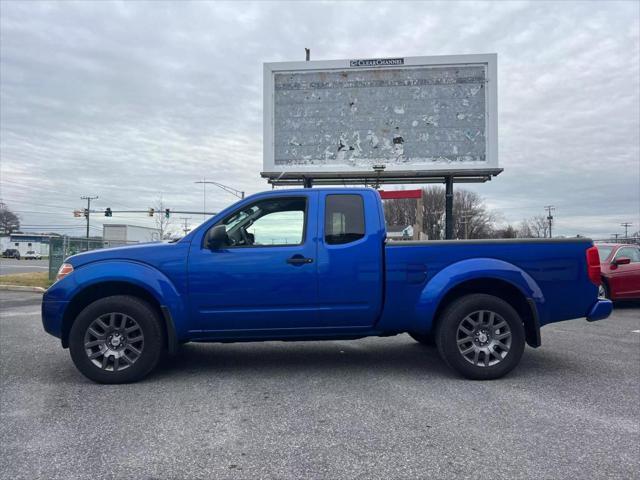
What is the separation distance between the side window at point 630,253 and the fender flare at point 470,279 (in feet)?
24.9

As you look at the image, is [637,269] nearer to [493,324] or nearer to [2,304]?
[493,324]

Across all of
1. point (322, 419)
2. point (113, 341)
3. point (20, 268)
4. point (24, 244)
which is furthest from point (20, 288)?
point (24, 244)

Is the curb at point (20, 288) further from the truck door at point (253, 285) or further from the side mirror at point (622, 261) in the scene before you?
the side mirror at point (622, 261)

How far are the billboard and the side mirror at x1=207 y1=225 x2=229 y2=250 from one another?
41.2ft

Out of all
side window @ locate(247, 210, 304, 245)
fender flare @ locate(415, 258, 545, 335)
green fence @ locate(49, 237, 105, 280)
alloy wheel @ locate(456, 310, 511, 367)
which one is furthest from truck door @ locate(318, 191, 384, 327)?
green fence @ locate(49, 237, 105, 280)

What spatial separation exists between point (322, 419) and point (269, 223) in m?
2.08

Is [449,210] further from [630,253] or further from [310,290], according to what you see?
[310,290]

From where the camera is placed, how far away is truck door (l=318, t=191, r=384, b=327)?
4898mm

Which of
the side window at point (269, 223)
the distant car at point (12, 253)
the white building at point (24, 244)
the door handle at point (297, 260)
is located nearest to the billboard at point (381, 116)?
the side window at point (269, 223)

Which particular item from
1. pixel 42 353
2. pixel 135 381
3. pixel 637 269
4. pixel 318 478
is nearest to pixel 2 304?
pixel 42 353

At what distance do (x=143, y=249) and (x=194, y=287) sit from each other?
638 millimetres

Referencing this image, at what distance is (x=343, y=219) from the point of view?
5.08 meters

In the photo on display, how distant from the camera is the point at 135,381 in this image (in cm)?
485

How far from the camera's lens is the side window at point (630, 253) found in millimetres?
11125
